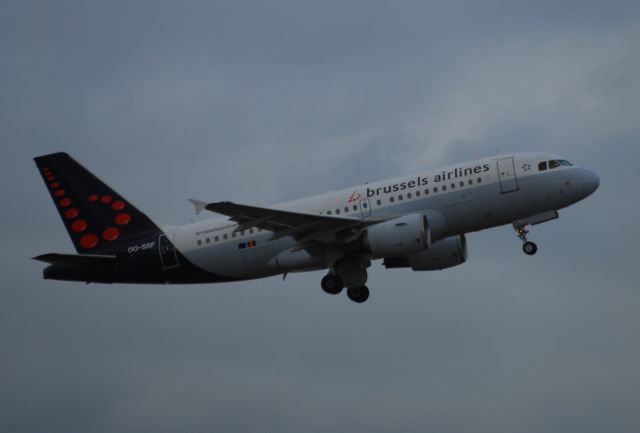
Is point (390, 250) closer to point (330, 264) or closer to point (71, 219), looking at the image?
point (330, 264)

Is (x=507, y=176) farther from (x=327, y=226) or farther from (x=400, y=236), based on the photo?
(x=327, y=226)

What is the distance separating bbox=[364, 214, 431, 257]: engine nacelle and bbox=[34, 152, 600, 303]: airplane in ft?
0.17

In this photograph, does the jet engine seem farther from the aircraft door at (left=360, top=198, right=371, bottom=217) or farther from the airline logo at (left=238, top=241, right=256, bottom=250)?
the airline logo at (left=238, top=241, right=256, bottom=250)

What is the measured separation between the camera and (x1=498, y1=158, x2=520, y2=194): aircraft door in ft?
156

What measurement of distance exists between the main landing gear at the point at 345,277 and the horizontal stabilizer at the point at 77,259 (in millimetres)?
→ 10418

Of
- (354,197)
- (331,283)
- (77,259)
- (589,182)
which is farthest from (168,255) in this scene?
(589,182)

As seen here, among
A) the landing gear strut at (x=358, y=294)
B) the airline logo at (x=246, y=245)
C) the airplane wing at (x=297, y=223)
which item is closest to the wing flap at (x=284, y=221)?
the airplane wing at (x=297, y=223)

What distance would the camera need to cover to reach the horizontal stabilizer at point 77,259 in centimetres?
5047

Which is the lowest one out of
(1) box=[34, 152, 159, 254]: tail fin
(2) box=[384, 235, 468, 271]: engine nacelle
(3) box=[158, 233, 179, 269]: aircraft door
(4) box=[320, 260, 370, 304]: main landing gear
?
(4) box=[320, 260, 370, 304]: main landing gear

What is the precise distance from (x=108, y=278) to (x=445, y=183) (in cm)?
1661

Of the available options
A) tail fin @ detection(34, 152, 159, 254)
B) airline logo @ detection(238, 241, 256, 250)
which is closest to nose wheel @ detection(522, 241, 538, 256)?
airline logo @ detection(238, 241, 256, 250)

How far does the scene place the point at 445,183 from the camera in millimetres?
47906

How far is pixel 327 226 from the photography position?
47.6 meters

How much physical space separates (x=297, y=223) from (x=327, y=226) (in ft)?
4.48
